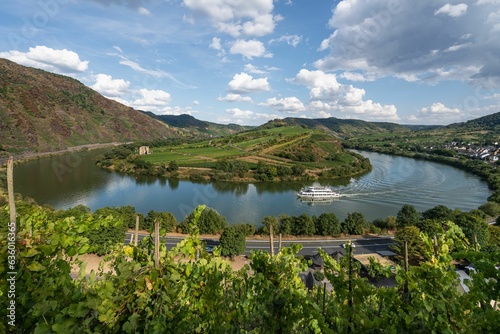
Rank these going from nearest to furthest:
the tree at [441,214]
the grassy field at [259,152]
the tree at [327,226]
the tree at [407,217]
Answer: the tree at [327,226] → the tree at [441,214] → the tree at [407,217] → the grassy field at [259,152]

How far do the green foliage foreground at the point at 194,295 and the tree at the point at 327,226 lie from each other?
2217 cm

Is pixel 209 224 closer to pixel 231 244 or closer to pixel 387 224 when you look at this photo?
pixel 231 244

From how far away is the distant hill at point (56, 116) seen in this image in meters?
84.4

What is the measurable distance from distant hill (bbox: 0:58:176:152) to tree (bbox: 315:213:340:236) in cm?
8533

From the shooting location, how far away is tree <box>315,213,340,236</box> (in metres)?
25.3

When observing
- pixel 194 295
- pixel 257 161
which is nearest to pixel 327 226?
pixel 194 295

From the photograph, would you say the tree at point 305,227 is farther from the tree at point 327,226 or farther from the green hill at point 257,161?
the green hill at point 257,161

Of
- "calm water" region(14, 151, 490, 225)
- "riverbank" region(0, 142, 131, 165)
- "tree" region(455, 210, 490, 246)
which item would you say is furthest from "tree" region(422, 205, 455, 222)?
"riverbank" region(0, 142, 131, 165)

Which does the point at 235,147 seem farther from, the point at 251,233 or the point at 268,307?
the point at 268,307

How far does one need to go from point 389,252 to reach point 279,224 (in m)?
9.53

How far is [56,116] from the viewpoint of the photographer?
104562 millimetres

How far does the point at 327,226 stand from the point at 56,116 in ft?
380

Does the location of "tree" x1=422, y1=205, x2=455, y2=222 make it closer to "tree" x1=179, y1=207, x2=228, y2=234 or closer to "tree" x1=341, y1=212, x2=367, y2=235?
"tree" x1=341, y1=212, x2=367, y2=235

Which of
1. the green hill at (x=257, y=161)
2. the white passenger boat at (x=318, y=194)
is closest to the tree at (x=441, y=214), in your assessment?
the white passenger boat at (x=318, y=194)
